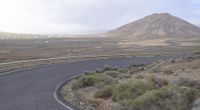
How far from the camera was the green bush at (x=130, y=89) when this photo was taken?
1722 cm

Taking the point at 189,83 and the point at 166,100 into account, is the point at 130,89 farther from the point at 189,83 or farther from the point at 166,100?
the point at 166,100

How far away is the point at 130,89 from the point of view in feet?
57.9

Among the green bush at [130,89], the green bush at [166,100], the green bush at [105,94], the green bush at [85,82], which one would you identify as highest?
the green bush at [166,100]

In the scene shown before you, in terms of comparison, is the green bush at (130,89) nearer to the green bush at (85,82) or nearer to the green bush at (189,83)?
the green bush at (189,83)

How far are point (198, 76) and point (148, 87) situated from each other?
1041cm

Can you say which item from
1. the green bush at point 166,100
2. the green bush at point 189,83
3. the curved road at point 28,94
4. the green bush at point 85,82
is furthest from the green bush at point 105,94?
the green bush at point 166,100

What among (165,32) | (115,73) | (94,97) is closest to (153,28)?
(165,32)

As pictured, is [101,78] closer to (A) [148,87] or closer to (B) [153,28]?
(A) [148,87]

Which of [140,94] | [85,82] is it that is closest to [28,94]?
[85,82]

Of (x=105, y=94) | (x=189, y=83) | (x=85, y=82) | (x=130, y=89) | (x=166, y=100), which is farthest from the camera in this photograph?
(x=85, y=82)

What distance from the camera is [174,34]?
183750 mm

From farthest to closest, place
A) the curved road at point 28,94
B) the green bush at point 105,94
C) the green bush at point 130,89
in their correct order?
the green bush at point 105,94 < the green bush at point 130,89 < the curved road at point 28,94

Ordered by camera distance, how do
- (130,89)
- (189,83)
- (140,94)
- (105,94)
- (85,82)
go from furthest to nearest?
(85,82)
(105,94)
(189,83)
(130,89)
(140,94)

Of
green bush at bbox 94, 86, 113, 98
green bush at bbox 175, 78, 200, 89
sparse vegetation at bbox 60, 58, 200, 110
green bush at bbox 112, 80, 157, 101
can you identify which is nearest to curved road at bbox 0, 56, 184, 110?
sparse vegetation at bbox 60, 58, 200, 110
